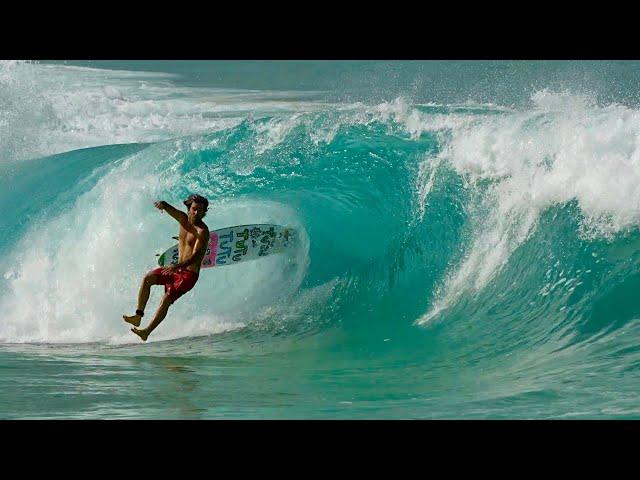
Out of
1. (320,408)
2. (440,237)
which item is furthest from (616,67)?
(320,408)

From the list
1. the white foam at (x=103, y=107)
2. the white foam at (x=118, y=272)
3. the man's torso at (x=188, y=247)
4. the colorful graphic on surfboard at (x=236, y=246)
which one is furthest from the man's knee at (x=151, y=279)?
the white foam at (x=103, y=107)

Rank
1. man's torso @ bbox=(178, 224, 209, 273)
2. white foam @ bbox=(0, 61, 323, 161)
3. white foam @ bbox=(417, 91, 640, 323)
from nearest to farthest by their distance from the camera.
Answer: man's torso @ bbox=(178, 224, 209, 273) < white foam @ bbox=(417, 91, 640, 323) < white foam @ bbox=(0, 61, 323, 161)

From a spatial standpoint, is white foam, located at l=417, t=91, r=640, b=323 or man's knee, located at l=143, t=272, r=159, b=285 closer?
man's knee, located at l=143, t=272, r=159, b=285

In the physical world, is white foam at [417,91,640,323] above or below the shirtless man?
above

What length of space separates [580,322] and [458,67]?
6715 millimetres

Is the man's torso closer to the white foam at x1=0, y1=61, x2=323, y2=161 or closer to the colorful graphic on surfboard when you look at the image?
the colorful graphic on surfboard

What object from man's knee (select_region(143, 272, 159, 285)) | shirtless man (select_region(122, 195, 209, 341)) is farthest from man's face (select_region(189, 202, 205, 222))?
man's knee (select_region(143, 272, 159, 285))

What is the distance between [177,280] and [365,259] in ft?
9.33

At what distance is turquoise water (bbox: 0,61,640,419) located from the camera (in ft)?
21.1

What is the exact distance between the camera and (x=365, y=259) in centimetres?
991

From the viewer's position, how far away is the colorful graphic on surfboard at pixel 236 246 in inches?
356

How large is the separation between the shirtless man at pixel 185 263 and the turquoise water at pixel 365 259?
1.83 feet

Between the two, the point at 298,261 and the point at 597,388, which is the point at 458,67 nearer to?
the point at 298,261

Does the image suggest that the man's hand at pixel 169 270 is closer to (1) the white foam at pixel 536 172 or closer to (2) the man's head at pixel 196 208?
(2) the man's head at pixel 196 208
